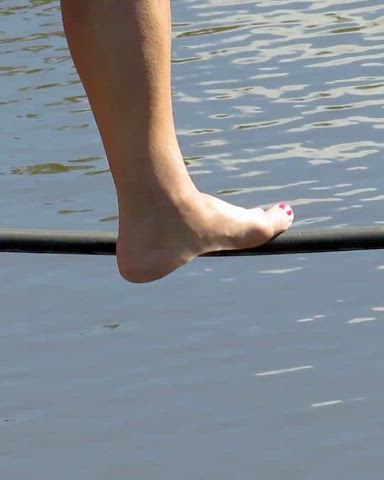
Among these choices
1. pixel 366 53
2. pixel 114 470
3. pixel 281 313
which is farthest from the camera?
pixel 366 53

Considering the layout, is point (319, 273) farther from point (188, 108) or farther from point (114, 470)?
point (188, 108)

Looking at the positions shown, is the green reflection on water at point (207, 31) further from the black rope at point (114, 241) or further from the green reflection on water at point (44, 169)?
the black rope at point (114, 241)

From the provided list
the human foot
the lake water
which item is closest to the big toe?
the human foot

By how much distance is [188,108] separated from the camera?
7918 mm

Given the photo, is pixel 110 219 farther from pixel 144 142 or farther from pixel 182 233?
pixel 144 142

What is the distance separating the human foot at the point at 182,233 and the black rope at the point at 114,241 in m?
0.04

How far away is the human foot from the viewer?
209cm

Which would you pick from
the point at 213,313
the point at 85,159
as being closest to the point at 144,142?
the point at 213,313

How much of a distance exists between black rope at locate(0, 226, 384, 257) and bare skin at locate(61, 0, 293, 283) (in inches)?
2.2

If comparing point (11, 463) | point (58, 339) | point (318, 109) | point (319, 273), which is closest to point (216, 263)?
point (319, 273)

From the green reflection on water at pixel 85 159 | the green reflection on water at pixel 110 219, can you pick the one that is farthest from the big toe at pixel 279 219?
the green reflection on water at pixel 85 159

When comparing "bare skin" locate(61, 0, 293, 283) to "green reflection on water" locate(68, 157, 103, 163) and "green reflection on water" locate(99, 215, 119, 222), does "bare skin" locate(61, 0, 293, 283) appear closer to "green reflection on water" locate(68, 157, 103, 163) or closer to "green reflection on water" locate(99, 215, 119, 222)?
"green reflection on water" locate(99, 215, 119, 222)

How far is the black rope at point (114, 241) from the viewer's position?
76.9 inches

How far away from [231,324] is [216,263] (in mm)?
556
